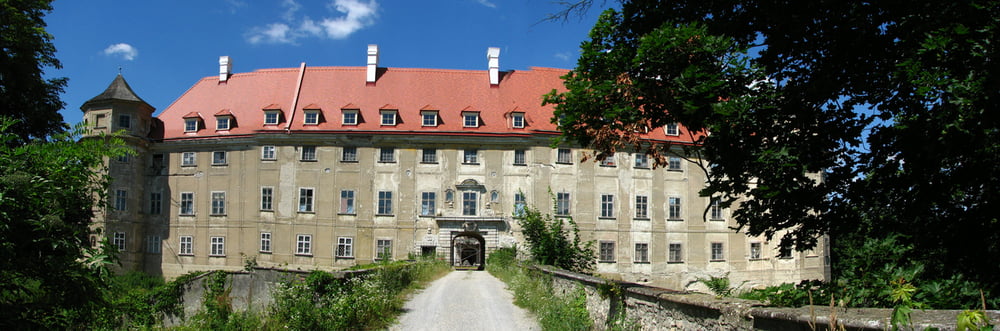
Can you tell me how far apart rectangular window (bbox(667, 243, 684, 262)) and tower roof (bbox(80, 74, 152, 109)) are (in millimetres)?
29699

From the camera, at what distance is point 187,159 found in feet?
119

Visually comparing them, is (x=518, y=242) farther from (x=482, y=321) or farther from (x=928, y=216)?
(x=928, y=216)

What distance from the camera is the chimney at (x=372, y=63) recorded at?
38.2 metres

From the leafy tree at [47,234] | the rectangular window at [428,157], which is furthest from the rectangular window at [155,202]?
the leafy tree at [47,234]

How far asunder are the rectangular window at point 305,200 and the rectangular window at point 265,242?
222cm

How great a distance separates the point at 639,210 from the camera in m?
35.8

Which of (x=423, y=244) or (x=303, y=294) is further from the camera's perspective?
(x=423, y=244)

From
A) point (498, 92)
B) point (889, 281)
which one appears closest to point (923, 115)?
point (889, 281)

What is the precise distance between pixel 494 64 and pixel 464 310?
25774 millimetres

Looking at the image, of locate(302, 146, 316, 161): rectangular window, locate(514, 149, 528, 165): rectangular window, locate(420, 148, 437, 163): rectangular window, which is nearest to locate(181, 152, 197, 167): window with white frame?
locate(302, 146, 316, 161): rectangular window

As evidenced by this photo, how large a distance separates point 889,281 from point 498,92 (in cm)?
3194

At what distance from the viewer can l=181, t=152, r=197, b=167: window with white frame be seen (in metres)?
36.3

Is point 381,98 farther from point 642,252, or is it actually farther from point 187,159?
point 642,252

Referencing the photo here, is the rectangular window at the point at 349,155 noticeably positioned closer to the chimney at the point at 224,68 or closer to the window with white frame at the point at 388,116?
the window with white frame at the point at 388,116
